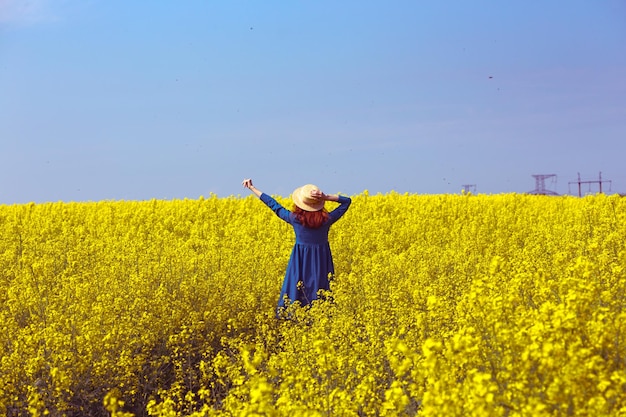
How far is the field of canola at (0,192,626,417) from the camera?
2959 millimetres

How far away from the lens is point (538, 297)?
4.73 m

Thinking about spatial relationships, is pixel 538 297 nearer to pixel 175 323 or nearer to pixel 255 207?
pixel 175 323

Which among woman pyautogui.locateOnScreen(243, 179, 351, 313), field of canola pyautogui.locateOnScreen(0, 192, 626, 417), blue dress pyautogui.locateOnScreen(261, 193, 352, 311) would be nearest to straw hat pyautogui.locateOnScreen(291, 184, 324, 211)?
woman pyautogui.locateOnScreen(243, 179, 351, 313)

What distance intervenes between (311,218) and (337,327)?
1.77 m

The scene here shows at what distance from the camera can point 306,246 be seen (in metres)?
6.96

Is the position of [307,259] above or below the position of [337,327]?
above

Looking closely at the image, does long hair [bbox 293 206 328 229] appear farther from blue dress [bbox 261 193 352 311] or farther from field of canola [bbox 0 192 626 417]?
field of canola [bbox 0 192 626 417]

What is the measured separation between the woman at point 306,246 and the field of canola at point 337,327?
0.28 meters

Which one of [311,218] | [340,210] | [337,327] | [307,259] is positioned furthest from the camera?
[340,210]

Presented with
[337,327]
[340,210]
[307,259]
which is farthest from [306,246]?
[337,327]

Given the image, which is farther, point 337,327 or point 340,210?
point 340,210

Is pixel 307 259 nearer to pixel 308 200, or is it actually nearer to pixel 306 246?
pixel 306 246

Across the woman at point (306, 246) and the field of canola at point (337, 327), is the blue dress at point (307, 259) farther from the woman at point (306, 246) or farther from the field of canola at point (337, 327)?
the field of canola at point (337, 327)

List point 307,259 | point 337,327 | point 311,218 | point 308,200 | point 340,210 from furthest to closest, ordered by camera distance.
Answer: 1. point 340,210
2. point 307,259
3. point 311,218
4. point 308,200
5. point 337,327
